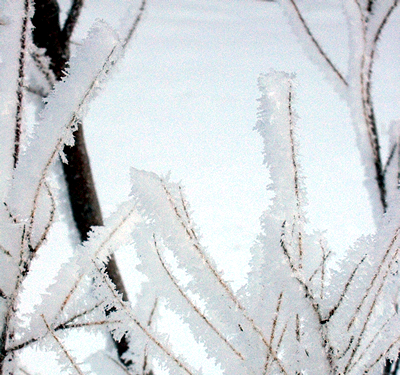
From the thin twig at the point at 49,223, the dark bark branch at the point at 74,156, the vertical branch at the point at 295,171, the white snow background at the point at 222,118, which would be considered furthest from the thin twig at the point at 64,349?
the white snow background at the point at 222,118

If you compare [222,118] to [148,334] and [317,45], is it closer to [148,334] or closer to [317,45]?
[317,45]

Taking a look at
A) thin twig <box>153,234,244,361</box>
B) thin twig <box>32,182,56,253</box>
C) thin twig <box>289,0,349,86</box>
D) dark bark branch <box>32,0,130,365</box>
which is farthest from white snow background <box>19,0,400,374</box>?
thin twig <box>153,234,244,361</box>

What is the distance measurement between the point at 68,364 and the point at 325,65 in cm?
107

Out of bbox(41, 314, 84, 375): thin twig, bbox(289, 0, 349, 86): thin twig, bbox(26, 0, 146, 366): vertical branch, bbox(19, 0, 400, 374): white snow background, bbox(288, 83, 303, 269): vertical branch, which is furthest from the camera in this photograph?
bbox(19, 0, 400, 374): white snow background

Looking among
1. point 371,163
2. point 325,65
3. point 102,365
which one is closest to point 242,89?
point 325,65

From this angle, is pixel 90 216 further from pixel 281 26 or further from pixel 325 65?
pixel 281 26

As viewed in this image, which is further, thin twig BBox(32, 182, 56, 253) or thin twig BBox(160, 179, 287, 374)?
thin twig BBox(32, 182, 56, 253)

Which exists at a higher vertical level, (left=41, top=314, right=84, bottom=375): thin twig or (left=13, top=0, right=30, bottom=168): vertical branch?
(left=13, top=0, right=30, bottom=168): vertical branch

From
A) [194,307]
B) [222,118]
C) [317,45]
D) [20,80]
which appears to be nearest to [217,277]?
[194,307]

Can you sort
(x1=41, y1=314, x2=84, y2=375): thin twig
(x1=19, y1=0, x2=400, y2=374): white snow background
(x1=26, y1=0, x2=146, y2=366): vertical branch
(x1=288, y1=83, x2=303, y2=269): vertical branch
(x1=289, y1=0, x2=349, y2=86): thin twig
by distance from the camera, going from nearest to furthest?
1. (x1=288, y1=83, x2=303, y2=269): vertical branch
2. (x1=41, y1=314, x2=84, y2=375): thin twig
3. (x1=289, y1=0, x2=349, y2=86): thin twig
4. (x1=26, y1=0, x2=146, y2=366): vertical branch
5. (x1=19, y1=0, x2=400, y2=374): white snow background

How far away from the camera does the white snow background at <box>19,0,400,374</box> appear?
196 cm

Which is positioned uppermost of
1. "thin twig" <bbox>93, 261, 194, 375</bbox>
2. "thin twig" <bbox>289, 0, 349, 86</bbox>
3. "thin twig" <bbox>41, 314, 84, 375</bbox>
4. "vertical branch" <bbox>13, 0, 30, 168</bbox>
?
"thin twig" <bbox>289, 0, 349, 86</bbox>

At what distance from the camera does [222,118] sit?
2.25 meters

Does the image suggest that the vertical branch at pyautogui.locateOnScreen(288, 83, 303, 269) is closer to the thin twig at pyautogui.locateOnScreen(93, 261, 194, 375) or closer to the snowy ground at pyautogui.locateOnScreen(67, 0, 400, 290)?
the thin twig at pyautogui.locateOnScreen(93, 261, 194, 375)
